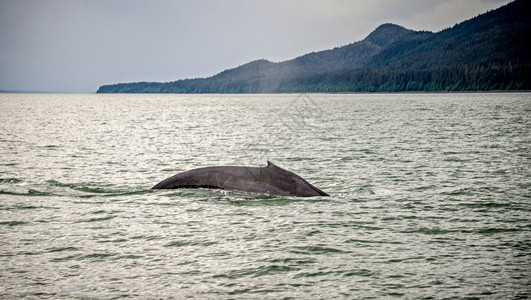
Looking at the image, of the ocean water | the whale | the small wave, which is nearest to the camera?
the ocean water

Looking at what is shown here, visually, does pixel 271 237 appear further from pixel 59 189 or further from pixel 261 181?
pixel 59 189

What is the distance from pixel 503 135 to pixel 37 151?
36149 mm

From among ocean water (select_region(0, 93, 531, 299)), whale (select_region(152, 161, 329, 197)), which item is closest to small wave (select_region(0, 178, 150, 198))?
ocean water (select_region(0, 93, 531, 299))

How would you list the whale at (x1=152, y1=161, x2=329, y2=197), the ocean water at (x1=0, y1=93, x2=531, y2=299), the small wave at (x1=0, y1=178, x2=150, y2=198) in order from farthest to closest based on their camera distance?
the small wave at (x1=0, y1=178, x2=150, y2=198) < the whale at (x1=152, y1=161, x2=329, y2=197) < the ocean water at (x1=0, y1=93, x2=531, y2=299)

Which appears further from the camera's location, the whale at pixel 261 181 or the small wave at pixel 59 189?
the small wave at pixel 59 189

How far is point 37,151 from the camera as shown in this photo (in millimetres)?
34250

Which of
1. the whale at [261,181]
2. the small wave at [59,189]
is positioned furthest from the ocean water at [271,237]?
the whale at [261,181]

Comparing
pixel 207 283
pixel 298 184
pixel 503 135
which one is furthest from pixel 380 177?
pixel 503 135

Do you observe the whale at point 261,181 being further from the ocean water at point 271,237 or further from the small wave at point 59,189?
the small wave at point 59,189

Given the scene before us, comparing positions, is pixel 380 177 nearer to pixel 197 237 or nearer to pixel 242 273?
pixel 197 237

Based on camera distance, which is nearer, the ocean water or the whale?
the ocean water

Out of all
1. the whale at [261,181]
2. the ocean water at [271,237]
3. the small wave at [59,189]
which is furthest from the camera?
the small wave at [59,189]

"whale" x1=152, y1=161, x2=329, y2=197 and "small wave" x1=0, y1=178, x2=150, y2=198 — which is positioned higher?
"whale" x1=152, y1=161, x2=329, y2=197

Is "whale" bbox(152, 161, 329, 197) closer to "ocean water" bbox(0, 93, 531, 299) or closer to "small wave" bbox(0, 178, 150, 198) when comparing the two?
"ocean water" bbox(0, 93, 531, 299)
